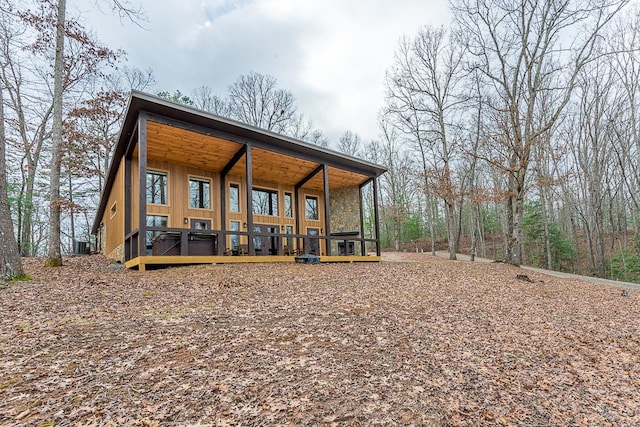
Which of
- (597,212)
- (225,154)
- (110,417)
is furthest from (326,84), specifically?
(110,417)

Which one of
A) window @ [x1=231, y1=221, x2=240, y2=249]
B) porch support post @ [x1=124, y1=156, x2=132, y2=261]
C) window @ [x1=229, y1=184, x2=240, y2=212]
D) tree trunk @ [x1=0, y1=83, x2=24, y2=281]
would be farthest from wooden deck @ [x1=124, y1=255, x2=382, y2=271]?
window @ [x1=229, y1=184, x2=240, y2=212]

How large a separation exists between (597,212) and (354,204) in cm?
1374

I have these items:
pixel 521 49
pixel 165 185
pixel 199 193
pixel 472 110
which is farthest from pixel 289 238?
pixel 472 110

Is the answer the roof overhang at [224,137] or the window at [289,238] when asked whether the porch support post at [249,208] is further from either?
the window at [289,238]

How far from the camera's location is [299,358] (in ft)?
9.89

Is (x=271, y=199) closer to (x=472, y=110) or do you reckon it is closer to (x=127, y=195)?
(x=127, y=195)

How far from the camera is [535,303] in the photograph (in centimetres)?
637

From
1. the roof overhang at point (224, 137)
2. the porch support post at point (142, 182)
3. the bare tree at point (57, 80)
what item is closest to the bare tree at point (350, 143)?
the roof overhang at point (224, 137)

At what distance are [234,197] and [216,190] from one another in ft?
2.61

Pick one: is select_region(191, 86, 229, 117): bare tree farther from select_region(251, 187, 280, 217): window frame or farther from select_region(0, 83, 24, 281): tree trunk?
select_region(0, 83, 24, 281): tree trunk

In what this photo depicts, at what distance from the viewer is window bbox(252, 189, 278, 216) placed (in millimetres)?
13202

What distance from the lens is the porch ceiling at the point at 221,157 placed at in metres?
8.95

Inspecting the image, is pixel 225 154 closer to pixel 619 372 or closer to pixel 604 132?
pixel 619 372

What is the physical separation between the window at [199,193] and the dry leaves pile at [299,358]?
572 cm
